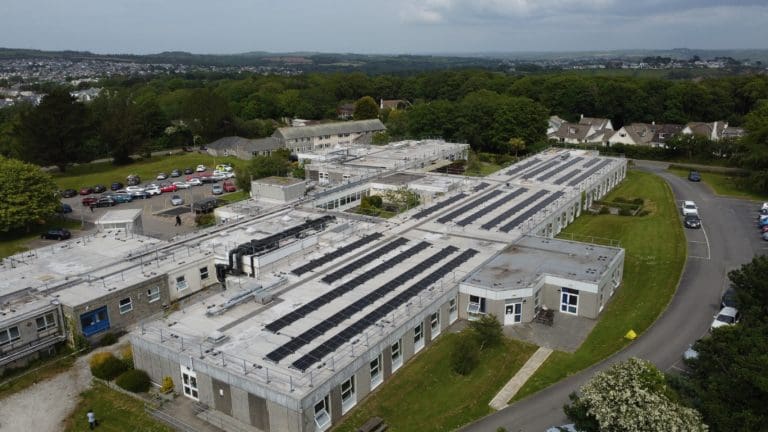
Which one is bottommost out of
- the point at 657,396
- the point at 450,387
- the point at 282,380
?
the point at 450,387

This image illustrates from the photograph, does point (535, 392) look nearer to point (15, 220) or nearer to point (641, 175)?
point (15, 220)

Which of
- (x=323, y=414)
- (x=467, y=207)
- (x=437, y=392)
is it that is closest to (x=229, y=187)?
(x=467, y=207)

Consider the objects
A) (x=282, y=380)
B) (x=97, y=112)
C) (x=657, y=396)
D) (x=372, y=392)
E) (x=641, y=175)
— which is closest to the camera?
(x=657, y=396)

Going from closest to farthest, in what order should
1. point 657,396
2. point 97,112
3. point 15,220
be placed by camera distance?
point 657,396 < point 15,220 < point 97,112

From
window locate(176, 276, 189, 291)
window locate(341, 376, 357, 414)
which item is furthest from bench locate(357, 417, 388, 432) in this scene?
window locate(176, 276, 189, 291)

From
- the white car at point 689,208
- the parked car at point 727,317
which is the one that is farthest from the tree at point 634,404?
the white car at point 689,208

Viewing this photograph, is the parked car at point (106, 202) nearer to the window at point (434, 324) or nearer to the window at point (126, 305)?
the window at point (126, 305)

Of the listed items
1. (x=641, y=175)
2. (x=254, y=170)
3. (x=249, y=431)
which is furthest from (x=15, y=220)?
(x=641, y=175)
